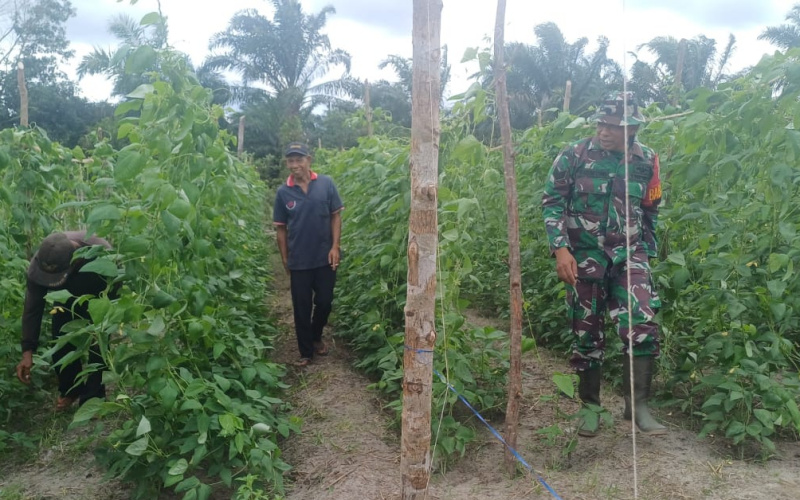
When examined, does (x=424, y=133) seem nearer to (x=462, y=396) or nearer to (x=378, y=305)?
(x=462, y=396)

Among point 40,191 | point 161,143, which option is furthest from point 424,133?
point 40,191

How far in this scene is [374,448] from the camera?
9.78 ft

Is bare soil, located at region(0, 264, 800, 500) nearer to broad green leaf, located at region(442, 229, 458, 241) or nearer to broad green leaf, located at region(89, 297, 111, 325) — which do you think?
broad green leaf, located at region(89, 297, 111, 325)

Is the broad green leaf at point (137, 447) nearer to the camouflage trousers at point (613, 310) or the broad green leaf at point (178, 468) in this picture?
the broad green leaf at point (178, 468)

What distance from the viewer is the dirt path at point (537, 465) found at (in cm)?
244

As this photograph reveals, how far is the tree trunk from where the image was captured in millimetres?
1860

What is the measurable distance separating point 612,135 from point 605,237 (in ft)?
1.45

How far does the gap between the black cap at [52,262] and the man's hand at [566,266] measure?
222 cm

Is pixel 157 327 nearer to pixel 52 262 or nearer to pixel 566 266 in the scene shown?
pixel 52 262

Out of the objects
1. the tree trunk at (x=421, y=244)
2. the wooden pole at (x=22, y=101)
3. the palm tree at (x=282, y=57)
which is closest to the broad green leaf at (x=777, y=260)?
the tree trunk at (x=421, y=244)

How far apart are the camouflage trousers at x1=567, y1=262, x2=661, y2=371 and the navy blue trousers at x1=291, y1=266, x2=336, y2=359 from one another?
1.76 metres

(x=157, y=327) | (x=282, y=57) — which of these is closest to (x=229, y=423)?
(x=157, y=327)

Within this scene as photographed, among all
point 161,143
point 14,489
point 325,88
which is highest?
point 325,88

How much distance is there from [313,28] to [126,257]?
24.7m
